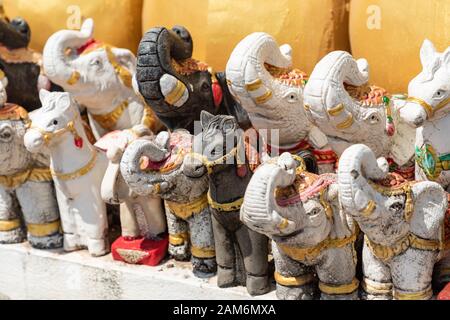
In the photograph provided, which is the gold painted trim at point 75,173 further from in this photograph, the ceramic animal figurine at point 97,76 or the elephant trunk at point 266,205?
the elephant trunk at point 266,205

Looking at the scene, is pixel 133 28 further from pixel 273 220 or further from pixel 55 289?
pixel 273 220

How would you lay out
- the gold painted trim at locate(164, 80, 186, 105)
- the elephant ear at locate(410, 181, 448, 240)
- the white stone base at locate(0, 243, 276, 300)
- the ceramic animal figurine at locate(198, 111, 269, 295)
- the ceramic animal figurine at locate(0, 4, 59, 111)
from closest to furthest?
the elephant ear at locate(410, 181, 448, 240), the ceramic animal figurine at locate(198, 111, 269, 295), the gold painted trim at locate(164, 80, 186, 105), the white stone base at locate(0, 243, 276, 300), the ceramic animal figurine at locate(0, 4, 59, 111)

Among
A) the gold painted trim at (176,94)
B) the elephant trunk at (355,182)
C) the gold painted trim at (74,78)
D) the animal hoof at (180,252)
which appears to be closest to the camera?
the elephant trunk at (355,182)

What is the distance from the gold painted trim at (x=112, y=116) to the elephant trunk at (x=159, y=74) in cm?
42

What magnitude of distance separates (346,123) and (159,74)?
59cm

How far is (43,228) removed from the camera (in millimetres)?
2525

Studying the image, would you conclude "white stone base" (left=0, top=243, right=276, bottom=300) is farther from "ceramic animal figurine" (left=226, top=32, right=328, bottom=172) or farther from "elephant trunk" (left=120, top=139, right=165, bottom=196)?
"ceramic animal figurine" (left=226, top=32, right=328, bottom=172)

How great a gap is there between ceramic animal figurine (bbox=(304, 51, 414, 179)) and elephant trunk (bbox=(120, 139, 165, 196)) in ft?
1.59

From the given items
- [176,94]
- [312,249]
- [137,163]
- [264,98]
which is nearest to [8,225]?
[137,163]

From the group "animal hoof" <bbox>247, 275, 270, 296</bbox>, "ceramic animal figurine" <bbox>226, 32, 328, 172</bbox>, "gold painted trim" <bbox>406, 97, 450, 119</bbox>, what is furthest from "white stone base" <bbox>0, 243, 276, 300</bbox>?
"gold painted trim" <bbox>406, 97, 450, 119</bbox>

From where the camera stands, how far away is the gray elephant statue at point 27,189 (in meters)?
2.43

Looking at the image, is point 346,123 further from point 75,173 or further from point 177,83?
point 75,173

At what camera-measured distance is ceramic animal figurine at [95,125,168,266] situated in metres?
2.25

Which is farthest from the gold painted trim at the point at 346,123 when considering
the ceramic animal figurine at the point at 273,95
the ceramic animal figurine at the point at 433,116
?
the ceramic animal figurine at the point at 273,95
